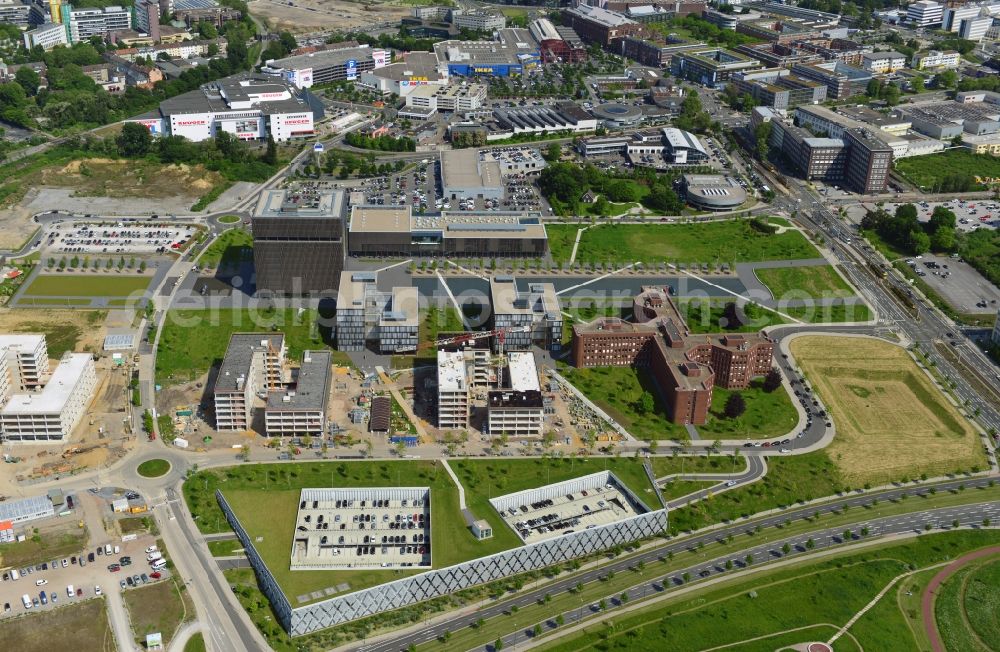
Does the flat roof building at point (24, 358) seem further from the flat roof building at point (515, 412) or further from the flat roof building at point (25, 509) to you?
the flat roof building at point (515, 412)

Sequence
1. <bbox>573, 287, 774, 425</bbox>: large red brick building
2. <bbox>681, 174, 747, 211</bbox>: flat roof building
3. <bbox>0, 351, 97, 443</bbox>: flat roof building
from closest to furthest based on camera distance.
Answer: <bbox>0, 351, 97, 443</bbox>: flat roof building < <bbox>573, 287, 774, 425</bbox>: large red brick building < <bbox>681, 174, 747, 211</bbox>: flat roof building

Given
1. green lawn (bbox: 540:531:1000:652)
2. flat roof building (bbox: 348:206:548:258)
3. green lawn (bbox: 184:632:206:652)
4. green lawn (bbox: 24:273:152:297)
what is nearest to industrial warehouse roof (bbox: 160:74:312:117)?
flat roof building (bbox: 348:206:548:258)

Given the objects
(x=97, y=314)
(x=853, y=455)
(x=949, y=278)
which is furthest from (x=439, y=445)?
(x=949, y=278)

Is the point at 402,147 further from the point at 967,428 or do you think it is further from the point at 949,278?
the point at 967,428

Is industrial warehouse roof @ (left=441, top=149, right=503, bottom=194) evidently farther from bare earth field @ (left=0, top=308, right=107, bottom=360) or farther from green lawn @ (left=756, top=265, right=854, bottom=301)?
bare earth field @ (left=0, top=308, right=107, bottom=360)

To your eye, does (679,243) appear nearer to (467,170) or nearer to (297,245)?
(467,170)

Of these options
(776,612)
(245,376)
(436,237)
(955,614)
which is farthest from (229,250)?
(955,614)
